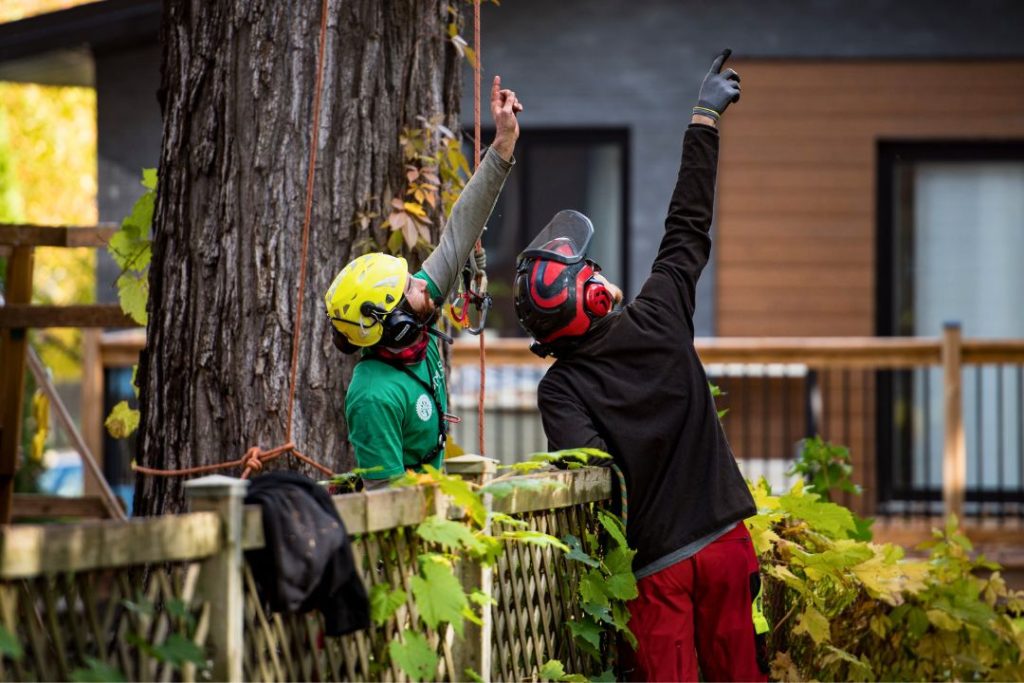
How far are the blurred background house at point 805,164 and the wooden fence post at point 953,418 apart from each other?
117 cm

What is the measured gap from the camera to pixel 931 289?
11227 mm

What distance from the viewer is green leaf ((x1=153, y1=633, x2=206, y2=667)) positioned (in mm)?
2326

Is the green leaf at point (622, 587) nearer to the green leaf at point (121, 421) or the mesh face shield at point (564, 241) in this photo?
the mesh face shield at point (564, 241)

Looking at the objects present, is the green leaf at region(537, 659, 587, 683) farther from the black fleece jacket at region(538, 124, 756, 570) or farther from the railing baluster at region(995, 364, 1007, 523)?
the railing baluster at region(995, 364, 1007, 523)

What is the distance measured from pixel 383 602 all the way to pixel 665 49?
892cm

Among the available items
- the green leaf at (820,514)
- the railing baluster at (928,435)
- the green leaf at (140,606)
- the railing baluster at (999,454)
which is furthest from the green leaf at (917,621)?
the railing baluster at (928,435)

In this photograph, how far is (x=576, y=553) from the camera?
3588 mm

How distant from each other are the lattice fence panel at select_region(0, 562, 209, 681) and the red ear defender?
170 cm

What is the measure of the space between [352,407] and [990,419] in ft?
27.2

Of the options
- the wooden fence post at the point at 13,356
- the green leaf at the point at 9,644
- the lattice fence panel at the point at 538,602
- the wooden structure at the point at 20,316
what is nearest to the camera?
the green leaf at the point at 9,644

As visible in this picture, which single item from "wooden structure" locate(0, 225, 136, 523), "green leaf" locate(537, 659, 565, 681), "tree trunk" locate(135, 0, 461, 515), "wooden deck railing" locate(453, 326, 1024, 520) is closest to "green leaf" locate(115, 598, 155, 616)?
"green leaf" locate(537, 659, 565, 681)

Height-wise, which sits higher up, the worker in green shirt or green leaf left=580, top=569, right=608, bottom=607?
the worker in green shirt

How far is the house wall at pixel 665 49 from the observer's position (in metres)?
10.9

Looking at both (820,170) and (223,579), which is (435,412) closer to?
(223,579)
